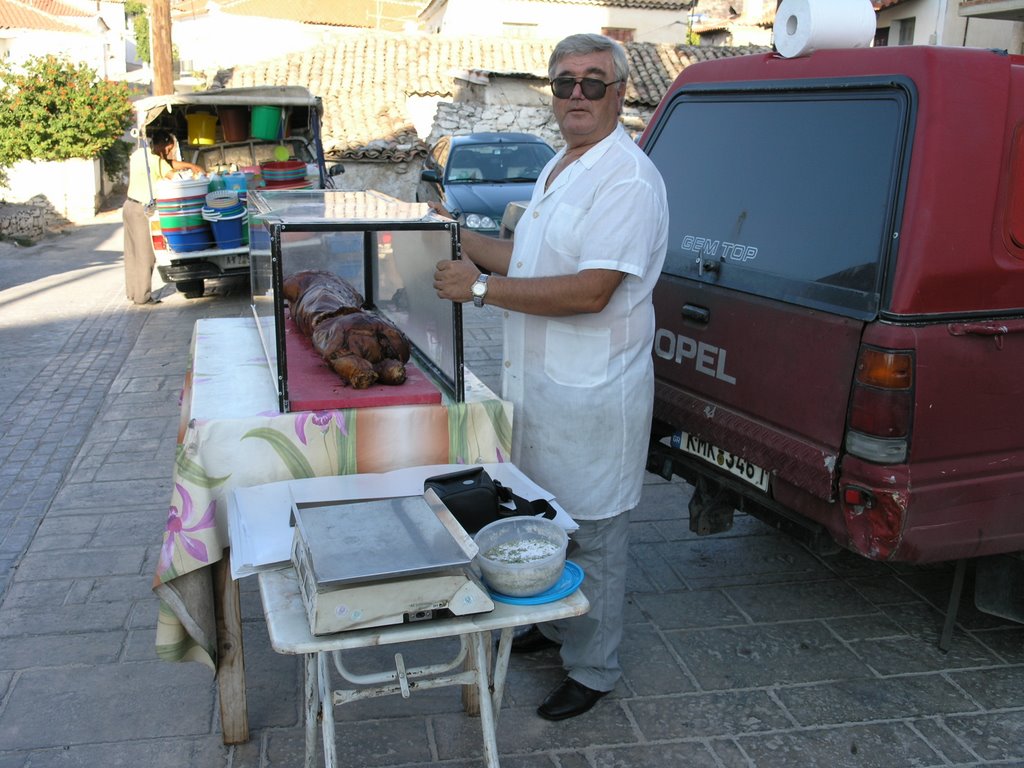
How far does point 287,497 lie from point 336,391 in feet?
1.37

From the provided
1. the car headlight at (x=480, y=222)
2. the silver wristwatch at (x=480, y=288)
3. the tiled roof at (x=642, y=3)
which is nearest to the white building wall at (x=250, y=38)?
the tiled roof at (x=642, y=3)

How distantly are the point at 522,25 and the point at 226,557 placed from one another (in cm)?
3257

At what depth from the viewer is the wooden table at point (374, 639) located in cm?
200

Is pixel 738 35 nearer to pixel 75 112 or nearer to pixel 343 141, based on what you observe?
pixel 343 141

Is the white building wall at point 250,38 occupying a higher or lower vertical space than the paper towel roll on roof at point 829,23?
higher

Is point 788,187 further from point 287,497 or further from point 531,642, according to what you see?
point 287,497

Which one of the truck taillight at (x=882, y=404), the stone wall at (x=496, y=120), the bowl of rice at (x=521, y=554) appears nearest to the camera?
the bowl of rice at (x=521, y=554)

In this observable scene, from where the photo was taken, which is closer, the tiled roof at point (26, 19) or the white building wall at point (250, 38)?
the tiled roof at point (26, 19)

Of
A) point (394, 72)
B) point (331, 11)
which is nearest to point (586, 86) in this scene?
point (394, 72)

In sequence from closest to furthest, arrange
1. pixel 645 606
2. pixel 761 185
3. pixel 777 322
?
pixel 777 322 < pixel 761 185 < pixel 645 606

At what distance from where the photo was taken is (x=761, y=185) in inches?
137

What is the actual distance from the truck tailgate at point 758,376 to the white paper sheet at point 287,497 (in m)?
0.92

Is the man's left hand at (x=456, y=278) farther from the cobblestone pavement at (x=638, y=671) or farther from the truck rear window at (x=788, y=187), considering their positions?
the cobblestone pavement at (x=638, y=671)

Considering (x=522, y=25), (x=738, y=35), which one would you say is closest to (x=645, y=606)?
(x=522, y=25)
